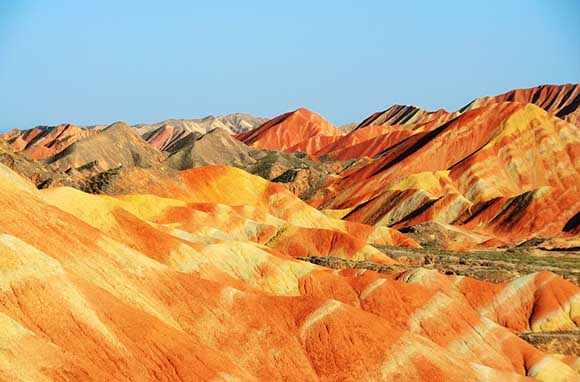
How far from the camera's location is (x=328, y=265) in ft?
326

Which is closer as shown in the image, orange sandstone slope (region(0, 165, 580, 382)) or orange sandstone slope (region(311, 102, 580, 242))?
orange sandstone slope (region(0, 165, 580, 382))

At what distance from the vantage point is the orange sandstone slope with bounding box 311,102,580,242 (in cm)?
15688

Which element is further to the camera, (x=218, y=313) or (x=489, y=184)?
(x=489, y=184)

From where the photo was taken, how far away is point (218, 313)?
6009 cm

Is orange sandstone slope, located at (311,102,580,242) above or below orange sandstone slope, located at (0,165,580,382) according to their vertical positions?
below

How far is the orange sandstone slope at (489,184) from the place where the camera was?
157m

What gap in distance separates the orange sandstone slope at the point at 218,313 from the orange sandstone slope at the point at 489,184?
6734 centimetres

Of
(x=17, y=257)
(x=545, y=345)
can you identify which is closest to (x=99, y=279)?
(x=17, y=257)

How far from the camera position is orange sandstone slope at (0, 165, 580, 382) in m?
48.1

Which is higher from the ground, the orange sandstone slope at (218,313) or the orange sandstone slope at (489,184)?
the orange sandstone slope at (218,313)

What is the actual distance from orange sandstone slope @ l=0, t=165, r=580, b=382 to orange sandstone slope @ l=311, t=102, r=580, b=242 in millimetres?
67342

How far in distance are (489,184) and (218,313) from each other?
404 feet

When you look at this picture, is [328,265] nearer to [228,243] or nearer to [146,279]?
[228,243]

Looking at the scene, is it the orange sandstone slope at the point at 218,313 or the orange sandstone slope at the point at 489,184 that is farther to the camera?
the orange sandstone slope at the point at 489,184
